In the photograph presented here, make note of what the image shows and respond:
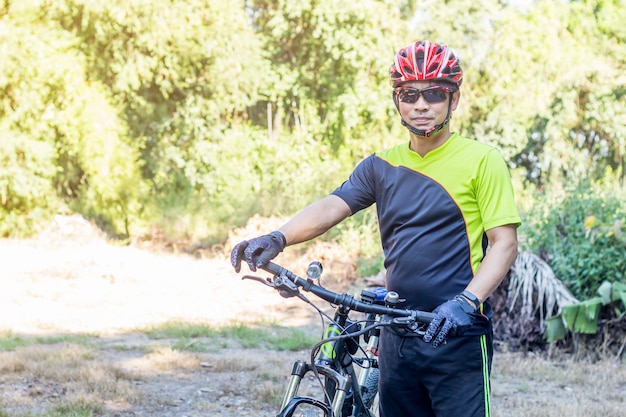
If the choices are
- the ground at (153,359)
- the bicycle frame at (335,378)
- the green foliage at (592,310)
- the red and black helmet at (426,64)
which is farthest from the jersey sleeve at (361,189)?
the green foliage at (592,310)

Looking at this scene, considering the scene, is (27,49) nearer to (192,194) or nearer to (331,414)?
(192,194)

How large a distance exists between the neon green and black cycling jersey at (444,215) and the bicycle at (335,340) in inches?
5.6

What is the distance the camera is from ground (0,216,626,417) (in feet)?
21.2

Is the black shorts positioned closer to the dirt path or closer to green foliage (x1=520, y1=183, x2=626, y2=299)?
the dirt path

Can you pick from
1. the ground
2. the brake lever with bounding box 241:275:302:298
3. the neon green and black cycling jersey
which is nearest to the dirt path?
the ground

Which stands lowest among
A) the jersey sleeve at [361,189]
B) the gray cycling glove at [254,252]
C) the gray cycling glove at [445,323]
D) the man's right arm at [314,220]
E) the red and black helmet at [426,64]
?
the gray cycling glove at [445,323]

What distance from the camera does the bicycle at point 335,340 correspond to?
2900 mm

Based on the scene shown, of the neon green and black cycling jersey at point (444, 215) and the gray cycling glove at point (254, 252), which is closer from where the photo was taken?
the gray cycling glove at point (254, 252)

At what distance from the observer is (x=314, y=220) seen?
11.1ft

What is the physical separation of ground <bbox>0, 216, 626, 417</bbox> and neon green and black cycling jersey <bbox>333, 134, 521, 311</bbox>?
11.1 feet

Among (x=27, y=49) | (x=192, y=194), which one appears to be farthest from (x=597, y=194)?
(x=27, y=49)

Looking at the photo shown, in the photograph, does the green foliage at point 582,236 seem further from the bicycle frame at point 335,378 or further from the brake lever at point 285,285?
the brake lever at point 285,285

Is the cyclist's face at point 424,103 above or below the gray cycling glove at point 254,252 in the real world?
above

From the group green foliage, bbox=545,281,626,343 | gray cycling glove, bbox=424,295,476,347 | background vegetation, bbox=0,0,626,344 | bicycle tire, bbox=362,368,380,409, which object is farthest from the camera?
background vegetation, bbox=0,0,626,344
